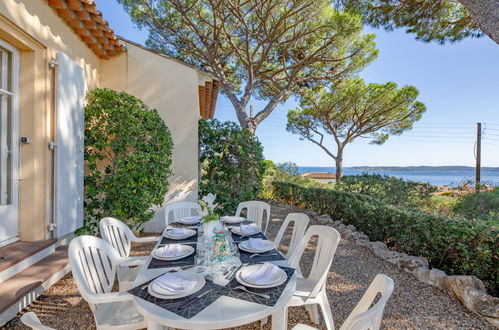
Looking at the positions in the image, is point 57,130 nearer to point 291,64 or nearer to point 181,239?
point 181,239

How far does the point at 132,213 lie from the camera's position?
3398 millimetres

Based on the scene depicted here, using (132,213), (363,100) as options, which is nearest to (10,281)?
(132,213)

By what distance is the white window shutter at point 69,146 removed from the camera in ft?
8.89

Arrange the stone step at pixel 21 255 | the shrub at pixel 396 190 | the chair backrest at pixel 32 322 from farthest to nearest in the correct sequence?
1. the shrub at pixel 396 190
2. the stone step at pixel 21 255
3. the chair backrest at pixel 32 322

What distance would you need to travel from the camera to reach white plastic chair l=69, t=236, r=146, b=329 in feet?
4.15

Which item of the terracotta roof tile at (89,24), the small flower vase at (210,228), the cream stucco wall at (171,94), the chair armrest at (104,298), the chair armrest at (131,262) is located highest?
the terracotta roof tile at (89,24)

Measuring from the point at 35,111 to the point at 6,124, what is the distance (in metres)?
0.27

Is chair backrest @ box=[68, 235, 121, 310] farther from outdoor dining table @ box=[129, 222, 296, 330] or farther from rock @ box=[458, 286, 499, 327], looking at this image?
rock @ box=[458, 286, 499, 327]

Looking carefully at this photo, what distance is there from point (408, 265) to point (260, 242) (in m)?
2.17

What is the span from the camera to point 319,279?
68.2 inches

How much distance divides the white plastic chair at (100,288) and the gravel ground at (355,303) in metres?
0.62

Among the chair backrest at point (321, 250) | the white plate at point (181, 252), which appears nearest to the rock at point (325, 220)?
the chair backrest at point (321, 250)

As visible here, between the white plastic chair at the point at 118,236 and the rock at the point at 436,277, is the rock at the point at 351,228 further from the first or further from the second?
the white plastic chair at the point at 118,236

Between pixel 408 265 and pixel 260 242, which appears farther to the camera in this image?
pixel 408 265
